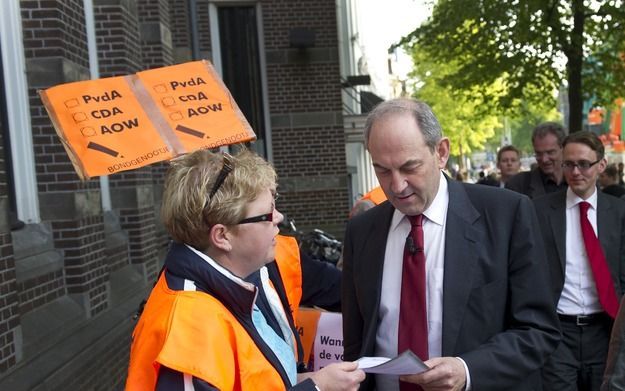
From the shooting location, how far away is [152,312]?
6.31 ft

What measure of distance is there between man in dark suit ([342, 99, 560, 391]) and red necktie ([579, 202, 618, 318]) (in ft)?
4.40

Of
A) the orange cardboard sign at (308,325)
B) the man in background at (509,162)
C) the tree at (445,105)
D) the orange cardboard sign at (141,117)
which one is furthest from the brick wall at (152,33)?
the tree at (445,105)

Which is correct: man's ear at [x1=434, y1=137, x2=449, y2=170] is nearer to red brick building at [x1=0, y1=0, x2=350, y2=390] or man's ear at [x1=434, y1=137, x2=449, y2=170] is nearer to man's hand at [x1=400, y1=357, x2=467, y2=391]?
man's hand at [x1=400, y1=357, x2=467, y2=391]

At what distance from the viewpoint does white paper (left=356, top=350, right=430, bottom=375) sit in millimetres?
1969

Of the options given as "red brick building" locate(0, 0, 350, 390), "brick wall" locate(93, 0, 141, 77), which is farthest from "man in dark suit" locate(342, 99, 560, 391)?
"brick wall" locate(93, 0, 141, 77)

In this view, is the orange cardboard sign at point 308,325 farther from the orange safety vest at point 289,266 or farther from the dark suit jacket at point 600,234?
the dark suit jacket at point 600,234

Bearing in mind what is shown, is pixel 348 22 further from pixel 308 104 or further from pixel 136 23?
pixel 136 23

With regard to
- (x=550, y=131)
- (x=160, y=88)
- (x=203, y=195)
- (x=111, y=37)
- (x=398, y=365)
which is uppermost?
(x=111, y=37)

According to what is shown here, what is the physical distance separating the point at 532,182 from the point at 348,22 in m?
13.6

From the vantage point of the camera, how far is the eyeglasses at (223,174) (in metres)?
2.06

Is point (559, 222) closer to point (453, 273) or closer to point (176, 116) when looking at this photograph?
point (453, 273)

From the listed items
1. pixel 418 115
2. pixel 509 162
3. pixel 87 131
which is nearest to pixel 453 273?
pixel 418 115

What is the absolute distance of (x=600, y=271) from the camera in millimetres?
3662

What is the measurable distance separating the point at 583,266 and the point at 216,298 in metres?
2.50
